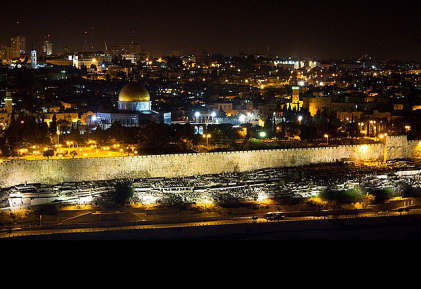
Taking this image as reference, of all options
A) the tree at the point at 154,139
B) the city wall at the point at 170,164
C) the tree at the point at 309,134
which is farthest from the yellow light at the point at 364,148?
the tree at the point at 154,139

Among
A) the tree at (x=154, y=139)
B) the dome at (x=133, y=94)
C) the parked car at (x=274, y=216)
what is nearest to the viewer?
the parked car at (x=274, y=216)

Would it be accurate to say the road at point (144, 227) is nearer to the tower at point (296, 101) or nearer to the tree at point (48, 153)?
the tree at point (48, 153)

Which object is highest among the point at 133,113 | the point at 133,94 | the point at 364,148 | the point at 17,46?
the point at 17,46

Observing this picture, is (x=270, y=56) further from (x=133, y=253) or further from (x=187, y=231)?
(x=133, y=253)

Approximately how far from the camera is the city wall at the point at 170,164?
1021cm

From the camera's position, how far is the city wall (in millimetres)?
10211

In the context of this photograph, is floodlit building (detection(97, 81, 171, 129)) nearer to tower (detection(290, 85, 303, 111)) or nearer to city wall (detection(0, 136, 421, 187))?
city wall (detection(0, 136, 421, 187))

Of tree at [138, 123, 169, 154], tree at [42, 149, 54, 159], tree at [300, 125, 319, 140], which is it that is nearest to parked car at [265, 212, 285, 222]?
tree at [138, 123, 169, 154]

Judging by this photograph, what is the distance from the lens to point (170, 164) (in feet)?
36.5

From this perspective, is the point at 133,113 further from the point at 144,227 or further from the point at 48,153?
the point at 144,227

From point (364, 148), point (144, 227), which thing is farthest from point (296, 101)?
point (144, 227)

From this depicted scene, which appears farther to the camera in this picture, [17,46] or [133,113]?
[17,46]

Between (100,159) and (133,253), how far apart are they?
8.95 m

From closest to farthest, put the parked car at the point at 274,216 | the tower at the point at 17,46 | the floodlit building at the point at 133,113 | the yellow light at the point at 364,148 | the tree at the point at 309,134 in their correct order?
the parked car at the point at 274,216
the yellow light at the point at 364,148
the tree at the point at 309,134
the floodlit building at the point at 133,113
the tower at the point at 17,46
